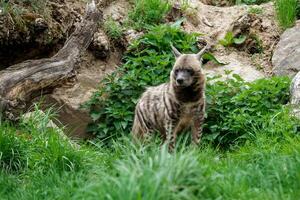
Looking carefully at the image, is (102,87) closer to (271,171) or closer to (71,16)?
(71,16)

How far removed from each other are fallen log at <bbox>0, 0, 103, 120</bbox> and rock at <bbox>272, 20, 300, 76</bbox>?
315cm

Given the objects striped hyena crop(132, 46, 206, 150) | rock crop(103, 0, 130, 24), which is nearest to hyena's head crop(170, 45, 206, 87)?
striped hyena crop(132, 46, 206, 150)

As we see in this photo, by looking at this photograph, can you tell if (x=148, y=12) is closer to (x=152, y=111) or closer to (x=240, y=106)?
(x=240, y=106)

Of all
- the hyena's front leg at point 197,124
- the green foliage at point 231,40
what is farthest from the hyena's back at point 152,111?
the green foliage at point 231,40

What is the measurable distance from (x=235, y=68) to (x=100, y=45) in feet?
7.18

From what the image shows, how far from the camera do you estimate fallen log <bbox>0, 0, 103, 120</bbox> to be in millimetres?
7363

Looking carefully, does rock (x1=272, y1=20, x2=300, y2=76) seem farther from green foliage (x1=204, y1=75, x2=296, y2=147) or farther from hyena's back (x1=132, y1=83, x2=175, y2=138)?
hyena's back (x1=132, y1=83, x2=175, y2=138)

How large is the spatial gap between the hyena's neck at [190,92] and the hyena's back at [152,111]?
16cm

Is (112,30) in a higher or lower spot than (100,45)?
higher

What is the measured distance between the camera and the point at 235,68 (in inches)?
407

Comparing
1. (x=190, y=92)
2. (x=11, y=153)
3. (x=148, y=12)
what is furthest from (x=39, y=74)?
(x=148, y=12)

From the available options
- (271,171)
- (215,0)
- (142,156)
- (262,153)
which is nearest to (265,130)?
(262,153)

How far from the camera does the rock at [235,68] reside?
33.3 ft

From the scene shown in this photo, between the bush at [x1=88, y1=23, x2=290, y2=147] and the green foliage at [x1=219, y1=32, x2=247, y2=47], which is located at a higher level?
the green foliage at [x1=219, y1=32, x2=247, y2=47]
